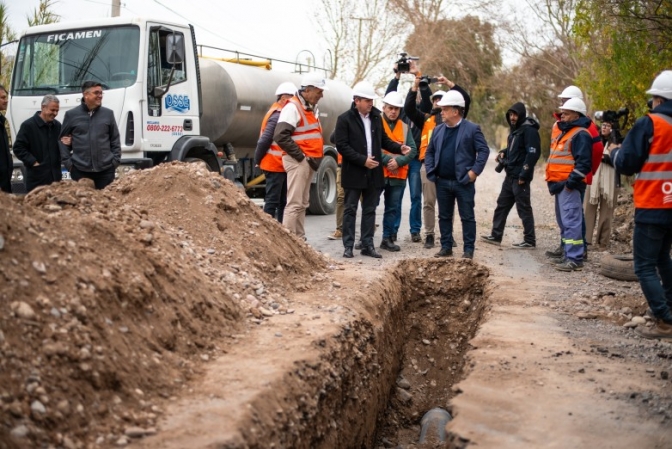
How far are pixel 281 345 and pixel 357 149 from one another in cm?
457

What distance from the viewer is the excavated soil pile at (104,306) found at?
11.7ft

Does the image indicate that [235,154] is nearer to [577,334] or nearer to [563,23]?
[577,334]

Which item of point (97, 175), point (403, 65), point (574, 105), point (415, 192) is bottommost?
point (415, 192)

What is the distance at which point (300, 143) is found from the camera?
9047 mm

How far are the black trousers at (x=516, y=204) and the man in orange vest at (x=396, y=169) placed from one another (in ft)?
4.68

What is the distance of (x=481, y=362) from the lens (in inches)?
218

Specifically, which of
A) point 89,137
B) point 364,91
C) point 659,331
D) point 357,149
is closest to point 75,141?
point 89,137

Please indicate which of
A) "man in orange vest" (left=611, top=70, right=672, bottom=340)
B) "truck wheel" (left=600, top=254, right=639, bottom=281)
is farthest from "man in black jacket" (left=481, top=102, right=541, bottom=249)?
"man in orange vest" (left=611, top=70, right=672, bottom=340)

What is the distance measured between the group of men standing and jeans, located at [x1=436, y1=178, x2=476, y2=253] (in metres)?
3.90

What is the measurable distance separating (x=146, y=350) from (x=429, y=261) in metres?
5.06

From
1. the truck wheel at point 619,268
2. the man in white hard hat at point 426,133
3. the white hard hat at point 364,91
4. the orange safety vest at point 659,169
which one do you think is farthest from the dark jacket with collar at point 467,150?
the orange safety vest at point 659,169

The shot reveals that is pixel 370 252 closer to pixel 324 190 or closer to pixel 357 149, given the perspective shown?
pixel 357 149

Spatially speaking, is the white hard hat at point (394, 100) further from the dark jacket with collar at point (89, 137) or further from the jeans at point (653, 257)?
the jeans at point (653, 257)

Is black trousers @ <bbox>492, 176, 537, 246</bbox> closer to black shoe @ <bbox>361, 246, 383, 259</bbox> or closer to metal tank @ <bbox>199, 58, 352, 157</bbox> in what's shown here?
black shoe @ <bbox>361, 246, 383, 259</bbox>
